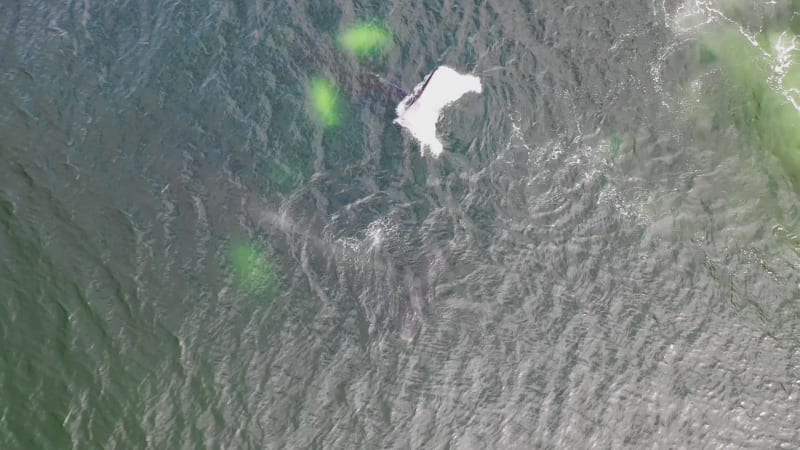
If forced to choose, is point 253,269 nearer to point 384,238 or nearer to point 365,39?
point 384,238

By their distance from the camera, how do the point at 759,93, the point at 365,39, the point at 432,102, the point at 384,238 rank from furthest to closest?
1. the point at 365,39
2. the point at 759,93
3. the point at 432,102
4. the point at 384,238

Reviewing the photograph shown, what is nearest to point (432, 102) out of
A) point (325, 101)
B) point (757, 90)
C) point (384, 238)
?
point (325, 101)

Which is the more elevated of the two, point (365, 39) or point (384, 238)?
point (365, 39)

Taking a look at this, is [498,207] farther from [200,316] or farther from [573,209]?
[200,316]

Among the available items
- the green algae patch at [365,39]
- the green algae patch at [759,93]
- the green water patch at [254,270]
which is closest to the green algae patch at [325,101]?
the green algae patch at [365,39]

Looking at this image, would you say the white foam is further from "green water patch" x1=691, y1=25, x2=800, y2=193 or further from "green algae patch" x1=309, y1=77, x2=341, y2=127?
"green water patch" x1=691, y1=25, x2=800, y2=193

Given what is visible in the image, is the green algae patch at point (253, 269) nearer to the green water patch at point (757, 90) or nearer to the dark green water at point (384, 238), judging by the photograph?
the dark green water at point (384, 238)
